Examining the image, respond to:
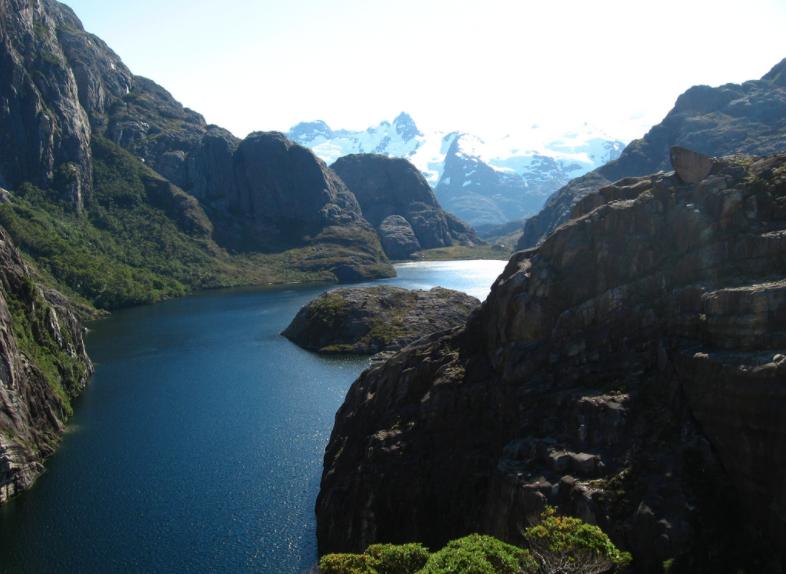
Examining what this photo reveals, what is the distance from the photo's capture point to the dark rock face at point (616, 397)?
27.3m

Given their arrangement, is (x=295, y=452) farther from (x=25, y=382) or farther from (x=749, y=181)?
(x=749, y=181)

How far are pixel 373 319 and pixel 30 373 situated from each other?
65987mm

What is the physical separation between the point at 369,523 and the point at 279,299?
159m

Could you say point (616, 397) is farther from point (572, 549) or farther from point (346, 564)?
point (346, 564)

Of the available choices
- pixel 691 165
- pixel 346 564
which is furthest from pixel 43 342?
pixel 691 165

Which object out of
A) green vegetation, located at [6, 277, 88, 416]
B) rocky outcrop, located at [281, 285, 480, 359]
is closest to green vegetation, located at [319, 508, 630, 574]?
green vegetation, located at [6, 277, 88, 416]

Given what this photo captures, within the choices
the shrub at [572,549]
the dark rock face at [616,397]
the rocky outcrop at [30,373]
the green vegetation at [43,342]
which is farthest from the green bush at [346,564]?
the green vegetation at [43,342]

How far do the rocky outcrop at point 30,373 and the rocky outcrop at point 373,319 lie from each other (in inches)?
1692

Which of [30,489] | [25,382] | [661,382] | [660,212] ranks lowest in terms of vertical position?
[30,489]

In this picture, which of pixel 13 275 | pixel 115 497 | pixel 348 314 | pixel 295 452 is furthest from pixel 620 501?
pixel 348 314

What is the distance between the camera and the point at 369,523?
41125mm

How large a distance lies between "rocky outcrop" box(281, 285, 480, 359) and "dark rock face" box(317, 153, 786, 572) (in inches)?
2506

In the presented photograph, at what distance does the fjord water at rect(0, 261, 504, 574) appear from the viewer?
44344 millimetres

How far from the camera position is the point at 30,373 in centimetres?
6769
